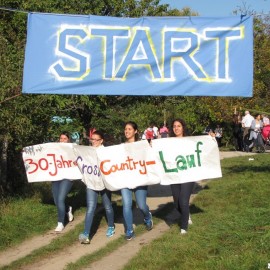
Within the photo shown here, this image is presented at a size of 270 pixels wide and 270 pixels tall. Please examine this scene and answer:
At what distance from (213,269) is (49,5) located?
873 centimetres

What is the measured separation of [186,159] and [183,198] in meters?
0.66

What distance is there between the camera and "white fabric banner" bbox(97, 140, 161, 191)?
25.2 ft

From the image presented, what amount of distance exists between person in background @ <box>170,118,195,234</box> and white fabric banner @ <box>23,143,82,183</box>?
1808mm

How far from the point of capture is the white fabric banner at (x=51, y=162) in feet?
28.4

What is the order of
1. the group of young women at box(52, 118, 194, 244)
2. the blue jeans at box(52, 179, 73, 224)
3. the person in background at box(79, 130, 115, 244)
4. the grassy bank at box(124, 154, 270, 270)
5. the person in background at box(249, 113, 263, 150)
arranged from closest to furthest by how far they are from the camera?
1. the grassy bank at box(124, 154, 270, 270)
2. the group of young women at box(52, 118, 194, 244)
3. the person in background at box(79, 130, 115, 244)
4. the blue jeans at box(52, 179, 73, 224)
5. the person in background at box(249, 113, 263, 150)

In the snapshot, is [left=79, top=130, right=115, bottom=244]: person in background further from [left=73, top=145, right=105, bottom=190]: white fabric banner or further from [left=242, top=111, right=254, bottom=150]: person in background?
[left=242, top=111, right=254, bottom=150]: person in background

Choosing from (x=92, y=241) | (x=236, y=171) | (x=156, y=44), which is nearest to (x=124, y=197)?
(x=92, y=241)

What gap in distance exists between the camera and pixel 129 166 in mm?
7770

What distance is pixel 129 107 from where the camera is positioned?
1597cm

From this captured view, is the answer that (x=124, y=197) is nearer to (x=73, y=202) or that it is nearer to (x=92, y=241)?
(x=92, y=241)

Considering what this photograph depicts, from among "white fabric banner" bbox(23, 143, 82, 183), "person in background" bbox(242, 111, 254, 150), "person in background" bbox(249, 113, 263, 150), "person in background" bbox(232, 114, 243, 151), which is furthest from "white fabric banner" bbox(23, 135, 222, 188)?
"person in background" bbox(232, 114, 243, 151)

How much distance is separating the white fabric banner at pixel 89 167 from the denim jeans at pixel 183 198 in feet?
3.68

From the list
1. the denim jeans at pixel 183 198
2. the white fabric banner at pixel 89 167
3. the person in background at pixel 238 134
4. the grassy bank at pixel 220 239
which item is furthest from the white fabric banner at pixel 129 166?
the person in background at pixel 238 134

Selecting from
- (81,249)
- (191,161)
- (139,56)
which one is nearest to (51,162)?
(81,249)
